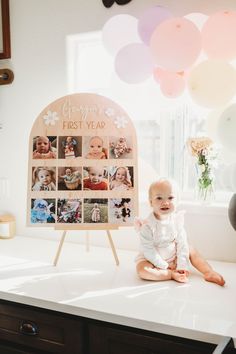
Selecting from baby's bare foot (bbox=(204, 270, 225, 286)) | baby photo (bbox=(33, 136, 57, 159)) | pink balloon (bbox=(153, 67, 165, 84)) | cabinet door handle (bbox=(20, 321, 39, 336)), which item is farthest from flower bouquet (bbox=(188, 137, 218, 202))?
cabinet door handle (bbox=(20, 321, 39, 336))

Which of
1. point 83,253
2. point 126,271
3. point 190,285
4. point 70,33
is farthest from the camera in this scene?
point 70,33

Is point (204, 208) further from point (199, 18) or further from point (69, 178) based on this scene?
point (199, 18)

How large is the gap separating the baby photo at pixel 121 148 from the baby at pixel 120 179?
6cm

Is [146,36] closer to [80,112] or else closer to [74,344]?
[80,112]

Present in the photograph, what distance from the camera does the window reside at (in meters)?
2.01

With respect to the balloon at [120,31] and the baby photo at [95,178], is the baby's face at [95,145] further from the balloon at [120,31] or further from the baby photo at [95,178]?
the balloon at [120,31]

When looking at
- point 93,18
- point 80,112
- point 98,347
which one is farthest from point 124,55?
point 98,347

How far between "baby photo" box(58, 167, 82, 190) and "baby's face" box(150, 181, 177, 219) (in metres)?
0.37

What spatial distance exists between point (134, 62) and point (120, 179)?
53 cm

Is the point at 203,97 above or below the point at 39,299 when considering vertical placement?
above

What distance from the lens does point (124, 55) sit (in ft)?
5.75

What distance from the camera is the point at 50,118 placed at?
1.83 m

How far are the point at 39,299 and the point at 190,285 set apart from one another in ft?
1.91

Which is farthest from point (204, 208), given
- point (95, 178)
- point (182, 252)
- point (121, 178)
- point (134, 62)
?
point (134, 62)
